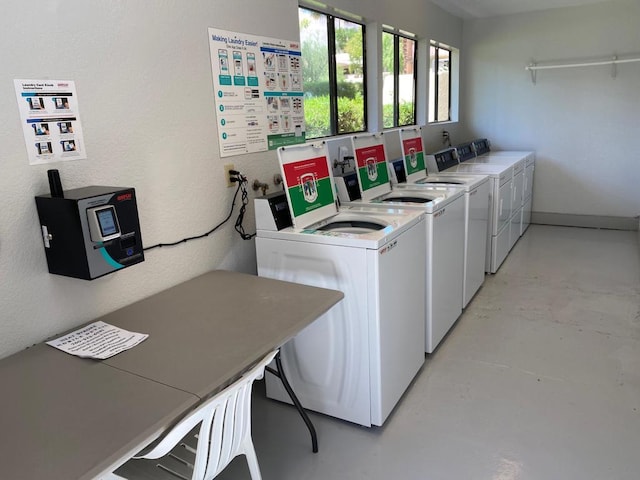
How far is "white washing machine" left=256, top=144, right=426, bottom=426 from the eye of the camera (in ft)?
6.76

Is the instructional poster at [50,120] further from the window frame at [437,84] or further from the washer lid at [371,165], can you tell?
the window frame at [437,84]

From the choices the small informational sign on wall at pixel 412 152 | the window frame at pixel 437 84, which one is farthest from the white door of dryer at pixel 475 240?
the window frame at pixel 437 84

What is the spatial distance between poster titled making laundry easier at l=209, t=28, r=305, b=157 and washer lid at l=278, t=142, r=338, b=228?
262mm

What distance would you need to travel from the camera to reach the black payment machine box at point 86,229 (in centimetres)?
150

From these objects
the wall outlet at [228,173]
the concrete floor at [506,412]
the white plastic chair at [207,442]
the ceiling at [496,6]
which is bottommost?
the concrete floor at [506,412]

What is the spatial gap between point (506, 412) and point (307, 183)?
4.81ft

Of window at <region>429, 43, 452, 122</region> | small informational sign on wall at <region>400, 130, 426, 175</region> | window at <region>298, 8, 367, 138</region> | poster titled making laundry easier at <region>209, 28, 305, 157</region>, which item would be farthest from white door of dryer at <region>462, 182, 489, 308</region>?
window at <region>429, 43, 452, 122</region>

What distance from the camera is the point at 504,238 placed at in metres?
4.32

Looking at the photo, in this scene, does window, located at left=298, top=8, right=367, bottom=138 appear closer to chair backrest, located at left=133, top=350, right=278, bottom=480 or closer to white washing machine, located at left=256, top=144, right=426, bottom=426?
white washing machine, located at left=256, top=144, right=426, bottom=426

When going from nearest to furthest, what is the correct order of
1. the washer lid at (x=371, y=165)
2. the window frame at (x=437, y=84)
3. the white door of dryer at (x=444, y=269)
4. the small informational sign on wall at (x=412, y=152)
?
the white door of dryer at (x=444, y=269), the washer lid at (x=371, y=165), the small informational sign on wall at (x=412, y=152), the window frame at (x=437, y=84)

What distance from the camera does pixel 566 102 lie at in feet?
17.2

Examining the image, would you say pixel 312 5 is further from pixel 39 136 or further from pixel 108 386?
pixel 108 386

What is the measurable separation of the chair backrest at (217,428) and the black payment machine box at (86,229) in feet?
2.07

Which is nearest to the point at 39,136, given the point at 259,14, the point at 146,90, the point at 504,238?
the point at 146,90
